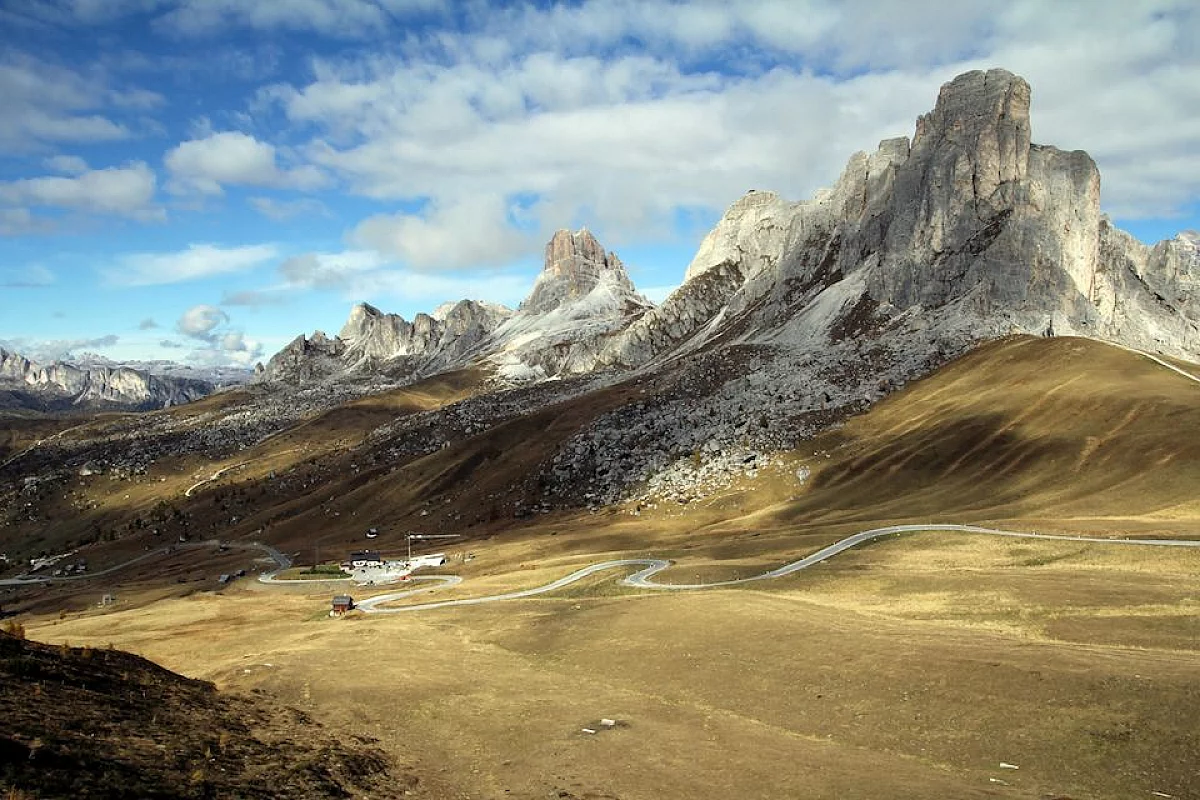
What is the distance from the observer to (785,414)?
5148 inches

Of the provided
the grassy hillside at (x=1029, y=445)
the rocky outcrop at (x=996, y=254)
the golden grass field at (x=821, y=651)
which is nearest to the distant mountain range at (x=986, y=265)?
the rocky outcrop at (x=996, y=254)

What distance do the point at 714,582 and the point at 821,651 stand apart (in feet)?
80.6

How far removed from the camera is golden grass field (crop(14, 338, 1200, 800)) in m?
25.8

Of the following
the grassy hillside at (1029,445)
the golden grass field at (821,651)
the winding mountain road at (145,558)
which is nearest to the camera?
the golden grass field at (821,651)

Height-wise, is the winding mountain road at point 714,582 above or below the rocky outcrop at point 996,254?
below

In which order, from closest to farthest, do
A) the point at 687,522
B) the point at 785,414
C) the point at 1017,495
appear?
the point at 1017,495
the point at 687,522
the point at 785,414

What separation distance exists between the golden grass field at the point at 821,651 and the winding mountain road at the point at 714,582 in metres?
2.22

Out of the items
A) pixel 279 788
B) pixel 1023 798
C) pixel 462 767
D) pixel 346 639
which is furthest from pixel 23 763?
pixel 346 639

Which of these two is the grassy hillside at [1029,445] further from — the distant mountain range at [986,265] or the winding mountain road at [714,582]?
the distant mountain range at [986,265]

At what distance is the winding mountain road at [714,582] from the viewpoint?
58375 mm

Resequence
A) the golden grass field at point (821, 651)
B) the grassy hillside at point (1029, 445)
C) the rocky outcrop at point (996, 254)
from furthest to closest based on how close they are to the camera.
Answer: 1. the rocky outcrop at point (996, 254)
2. the grassy hillside at point (1029, 445)
3. the golden grass field at point (821, 651)

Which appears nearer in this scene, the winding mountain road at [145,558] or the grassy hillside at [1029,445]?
the grassy hillside at [1029,445]

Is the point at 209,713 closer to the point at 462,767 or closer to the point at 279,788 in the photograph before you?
the point at 279,788

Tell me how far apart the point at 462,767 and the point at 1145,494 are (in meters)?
74.8
